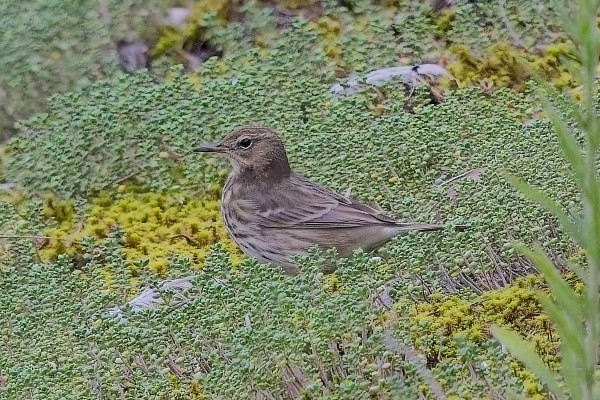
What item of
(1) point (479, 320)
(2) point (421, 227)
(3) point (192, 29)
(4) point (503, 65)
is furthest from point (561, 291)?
(3) point (192, 29)

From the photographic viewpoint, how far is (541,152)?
529cm

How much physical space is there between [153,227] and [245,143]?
0.79 metres

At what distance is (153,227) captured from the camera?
6605mm

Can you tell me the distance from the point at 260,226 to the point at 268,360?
2109 millimetres

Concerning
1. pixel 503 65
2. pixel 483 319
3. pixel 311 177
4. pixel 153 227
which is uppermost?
pixel 483 319

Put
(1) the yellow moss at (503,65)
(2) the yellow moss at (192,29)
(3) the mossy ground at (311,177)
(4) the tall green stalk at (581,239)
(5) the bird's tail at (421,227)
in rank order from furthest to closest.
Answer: (2) the yellow moss at (192,29)
(1) the yellow moss at (503,65)
(5) the bird's tail at (421,227)
(3) the mossy ground at (311,177)
(4) the tall green stalk at (581,239)

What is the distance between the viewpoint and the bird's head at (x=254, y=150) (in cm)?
625

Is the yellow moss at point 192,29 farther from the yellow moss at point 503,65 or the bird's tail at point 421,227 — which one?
the bird's tail at point 421,227

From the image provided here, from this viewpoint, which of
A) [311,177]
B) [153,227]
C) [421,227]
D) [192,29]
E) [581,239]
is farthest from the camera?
[192,29]

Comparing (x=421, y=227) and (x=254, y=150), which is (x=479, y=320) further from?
(x=254, y=150)

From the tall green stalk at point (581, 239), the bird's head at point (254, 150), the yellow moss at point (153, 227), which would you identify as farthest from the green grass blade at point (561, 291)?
the bird's head at point (254, 150)

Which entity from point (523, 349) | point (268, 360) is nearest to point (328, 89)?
point (268, 360)

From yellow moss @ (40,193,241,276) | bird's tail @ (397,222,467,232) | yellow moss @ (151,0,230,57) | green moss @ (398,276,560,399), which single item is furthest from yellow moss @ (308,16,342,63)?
green moss @ (398,276,560,399)

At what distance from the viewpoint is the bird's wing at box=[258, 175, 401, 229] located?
5602 millimetres
